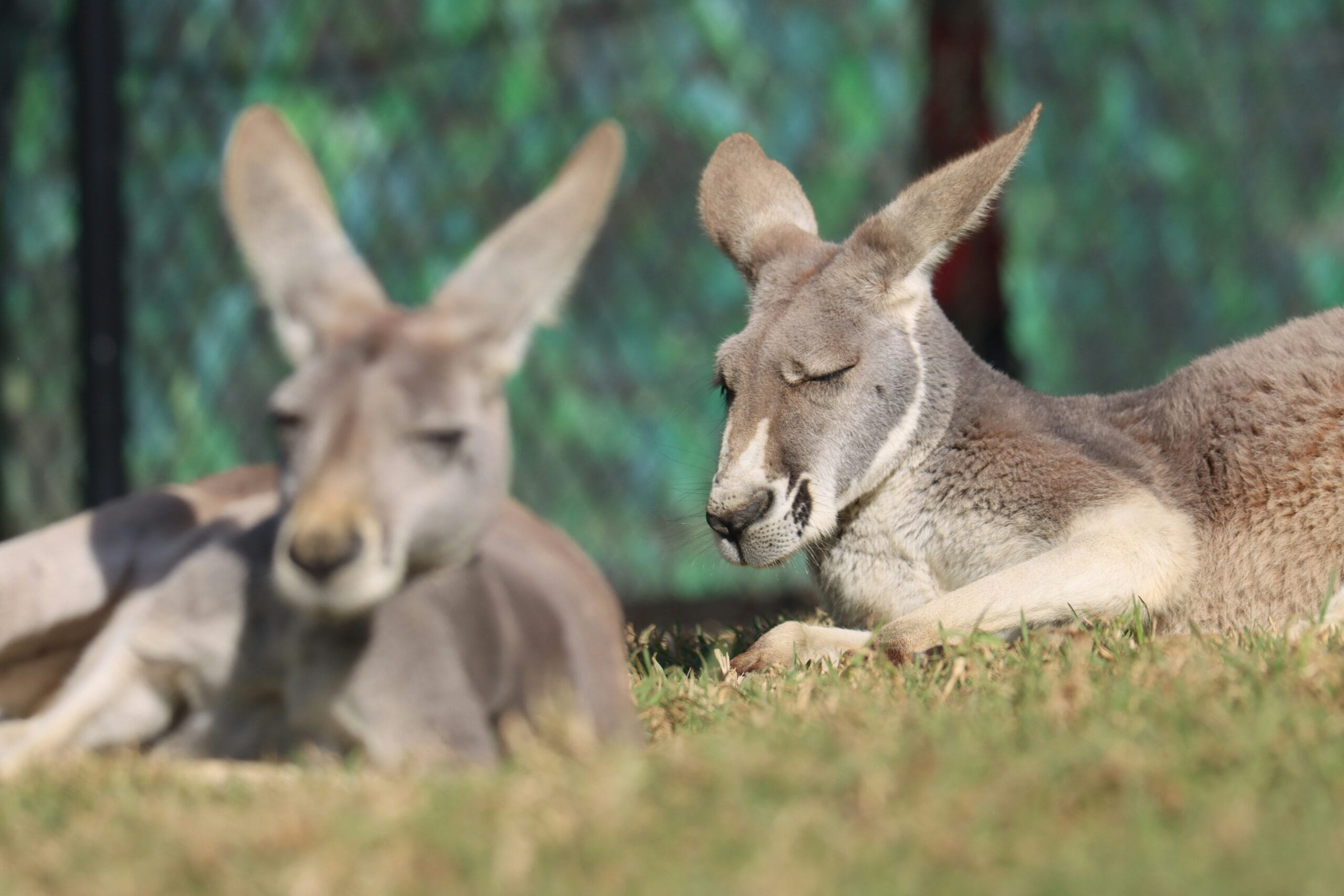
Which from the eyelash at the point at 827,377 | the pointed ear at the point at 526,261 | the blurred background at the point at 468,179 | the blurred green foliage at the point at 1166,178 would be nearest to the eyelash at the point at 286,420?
the pointed ear at the point at 526,261

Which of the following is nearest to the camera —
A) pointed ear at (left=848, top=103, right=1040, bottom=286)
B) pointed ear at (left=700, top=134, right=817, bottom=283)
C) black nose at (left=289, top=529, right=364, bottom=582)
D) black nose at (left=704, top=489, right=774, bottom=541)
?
black nose at (left=289, top=529, right=364, bottom=582)

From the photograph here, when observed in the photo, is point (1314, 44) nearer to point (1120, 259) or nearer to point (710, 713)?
point (1120, 259)

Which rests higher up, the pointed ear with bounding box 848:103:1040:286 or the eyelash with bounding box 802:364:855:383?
the pointed ear with bounding box 848:103:1040:286

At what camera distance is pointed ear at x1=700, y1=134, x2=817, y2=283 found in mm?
4109

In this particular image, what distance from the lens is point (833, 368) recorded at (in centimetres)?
363

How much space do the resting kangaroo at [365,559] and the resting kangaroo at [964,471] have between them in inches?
44.1

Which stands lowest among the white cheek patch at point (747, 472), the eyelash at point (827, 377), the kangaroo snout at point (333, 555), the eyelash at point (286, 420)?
the white cheek patch at point (747, 472)

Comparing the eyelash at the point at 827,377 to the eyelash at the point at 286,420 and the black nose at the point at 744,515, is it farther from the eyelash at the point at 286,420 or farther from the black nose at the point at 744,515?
the eyelash at the point at 286,420

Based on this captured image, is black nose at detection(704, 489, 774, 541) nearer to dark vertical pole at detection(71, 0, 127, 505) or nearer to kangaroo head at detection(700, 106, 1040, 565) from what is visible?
kangaroo head at detection(700, 106, 1040, 565)

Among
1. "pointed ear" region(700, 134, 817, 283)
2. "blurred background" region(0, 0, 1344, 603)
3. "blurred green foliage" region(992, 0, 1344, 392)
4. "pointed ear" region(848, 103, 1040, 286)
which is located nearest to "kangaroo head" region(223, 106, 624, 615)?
"pointed ear" region(848, 103, 1040, 286)

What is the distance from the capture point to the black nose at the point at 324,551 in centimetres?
205

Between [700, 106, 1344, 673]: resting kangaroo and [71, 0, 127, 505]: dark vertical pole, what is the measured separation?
254 centimetres

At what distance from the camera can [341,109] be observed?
6.24 m

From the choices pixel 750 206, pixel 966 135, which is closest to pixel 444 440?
pixel 750 206
